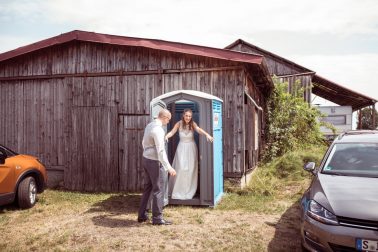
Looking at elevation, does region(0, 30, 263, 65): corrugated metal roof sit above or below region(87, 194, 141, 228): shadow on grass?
above

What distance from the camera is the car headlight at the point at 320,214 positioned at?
4.21 metres

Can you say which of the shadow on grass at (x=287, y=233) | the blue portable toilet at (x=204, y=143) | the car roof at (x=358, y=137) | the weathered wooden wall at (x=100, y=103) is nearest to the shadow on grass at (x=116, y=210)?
the blue portable toilet at (x=204, y=143)

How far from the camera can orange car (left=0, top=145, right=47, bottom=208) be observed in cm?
725

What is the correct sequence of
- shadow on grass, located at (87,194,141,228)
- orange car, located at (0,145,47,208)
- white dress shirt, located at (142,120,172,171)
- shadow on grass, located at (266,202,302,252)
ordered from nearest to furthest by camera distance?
shadow on grass, located at (266,202,302,252) → white dress shirt, located at (142,120,172,171) → shadow on grass, located at (87,194,141,228) → orange car, located at (0,145,47,208)

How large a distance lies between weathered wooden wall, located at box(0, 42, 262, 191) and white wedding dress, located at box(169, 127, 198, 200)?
167 cm

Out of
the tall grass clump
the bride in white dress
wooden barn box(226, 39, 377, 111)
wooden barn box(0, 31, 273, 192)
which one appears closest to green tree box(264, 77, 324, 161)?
the tall grass clump

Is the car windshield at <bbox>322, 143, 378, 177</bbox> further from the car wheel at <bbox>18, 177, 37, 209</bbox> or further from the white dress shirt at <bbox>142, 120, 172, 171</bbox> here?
the car wheel at <bbox>18, 177, 37, 209</bbox>

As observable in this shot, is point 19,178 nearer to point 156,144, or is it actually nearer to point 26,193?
point 26,193

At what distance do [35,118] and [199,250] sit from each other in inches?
316

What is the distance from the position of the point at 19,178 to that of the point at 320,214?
6.25 m

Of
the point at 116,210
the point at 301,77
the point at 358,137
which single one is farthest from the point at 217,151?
the point at 301,77

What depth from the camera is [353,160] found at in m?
5.62

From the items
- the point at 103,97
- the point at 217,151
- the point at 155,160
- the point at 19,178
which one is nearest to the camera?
the point at 155,160

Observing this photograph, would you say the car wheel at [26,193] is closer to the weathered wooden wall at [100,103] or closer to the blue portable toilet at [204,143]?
the weathered wooden wall at [100,103]
